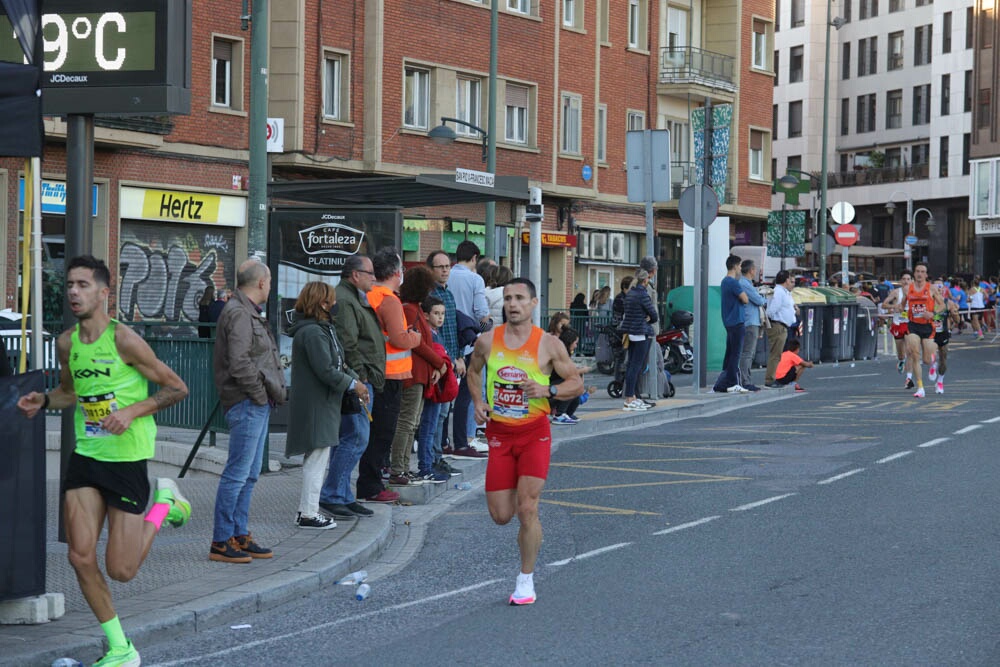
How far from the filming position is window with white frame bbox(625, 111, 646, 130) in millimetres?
41781

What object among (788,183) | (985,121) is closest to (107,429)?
(788,183)

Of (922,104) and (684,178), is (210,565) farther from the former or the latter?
(922,104)

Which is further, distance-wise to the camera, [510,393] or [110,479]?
[510,393]

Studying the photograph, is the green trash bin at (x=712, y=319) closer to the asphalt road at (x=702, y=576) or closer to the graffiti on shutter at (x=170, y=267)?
the graffiti on shutter at (x=170, y=267)

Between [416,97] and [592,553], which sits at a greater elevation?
[416,97]

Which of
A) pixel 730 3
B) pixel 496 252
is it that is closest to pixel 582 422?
pixel 496 252

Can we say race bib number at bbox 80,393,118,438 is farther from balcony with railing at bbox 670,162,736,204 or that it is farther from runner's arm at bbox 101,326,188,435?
balcony with railing at bbox 670,162,736,204

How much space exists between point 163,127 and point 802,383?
12.2 meters

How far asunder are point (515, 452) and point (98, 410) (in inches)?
91.5

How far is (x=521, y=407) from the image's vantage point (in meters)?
8.04

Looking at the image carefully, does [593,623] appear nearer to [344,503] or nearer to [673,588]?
[673,588]

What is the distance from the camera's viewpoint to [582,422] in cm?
1738

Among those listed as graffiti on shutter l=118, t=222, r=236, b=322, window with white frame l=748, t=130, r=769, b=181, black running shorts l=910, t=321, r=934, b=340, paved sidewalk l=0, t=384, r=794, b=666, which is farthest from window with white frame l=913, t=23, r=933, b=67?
paved sidewalk l=0, t=384, r=794, b=666

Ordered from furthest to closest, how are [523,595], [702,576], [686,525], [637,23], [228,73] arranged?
1. [637,23]
2. [228,73]
3. [686,525]
4. [702,576]
5. [523,595]
